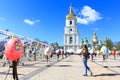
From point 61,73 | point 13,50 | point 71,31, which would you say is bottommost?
point 61,73

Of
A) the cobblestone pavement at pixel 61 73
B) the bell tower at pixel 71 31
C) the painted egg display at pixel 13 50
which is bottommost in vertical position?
the cobblestone pavement at pixel 61 73

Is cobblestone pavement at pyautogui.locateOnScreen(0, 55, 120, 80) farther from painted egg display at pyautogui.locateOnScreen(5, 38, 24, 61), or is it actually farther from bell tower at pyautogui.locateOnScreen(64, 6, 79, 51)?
bell tower at pyautogui.locateOnScreen(64, 6, 79, 51)

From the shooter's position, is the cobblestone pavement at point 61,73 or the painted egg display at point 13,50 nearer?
the painted egg display at point 13,50

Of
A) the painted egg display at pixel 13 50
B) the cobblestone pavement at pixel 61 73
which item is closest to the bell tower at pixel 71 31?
the cobblestone pavement at pixel 61 73

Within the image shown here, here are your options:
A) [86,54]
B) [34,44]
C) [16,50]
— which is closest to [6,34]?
[34,44]

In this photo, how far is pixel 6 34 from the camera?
1385 inches

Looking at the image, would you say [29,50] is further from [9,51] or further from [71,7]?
[71,7]

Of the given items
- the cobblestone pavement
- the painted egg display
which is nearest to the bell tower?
the cobblestone pavement

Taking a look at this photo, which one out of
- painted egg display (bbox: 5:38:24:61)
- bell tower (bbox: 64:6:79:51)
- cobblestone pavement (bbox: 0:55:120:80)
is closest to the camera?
painted egg display (bbox: 5:38:24:61)

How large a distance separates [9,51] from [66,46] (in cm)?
15920

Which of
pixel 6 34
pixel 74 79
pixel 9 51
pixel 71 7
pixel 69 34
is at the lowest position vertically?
pixel 74 79

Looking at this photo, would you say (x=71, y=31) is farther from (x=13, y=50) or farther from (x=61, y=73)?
(x=13, y=50)

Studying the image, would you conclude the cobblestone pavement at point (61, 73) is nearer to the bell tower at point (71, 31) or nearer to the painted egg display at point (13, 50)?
the painted egg display at point (13, 50)

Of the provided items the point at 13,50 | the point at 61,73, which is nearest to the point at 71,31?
the point at 61,73
